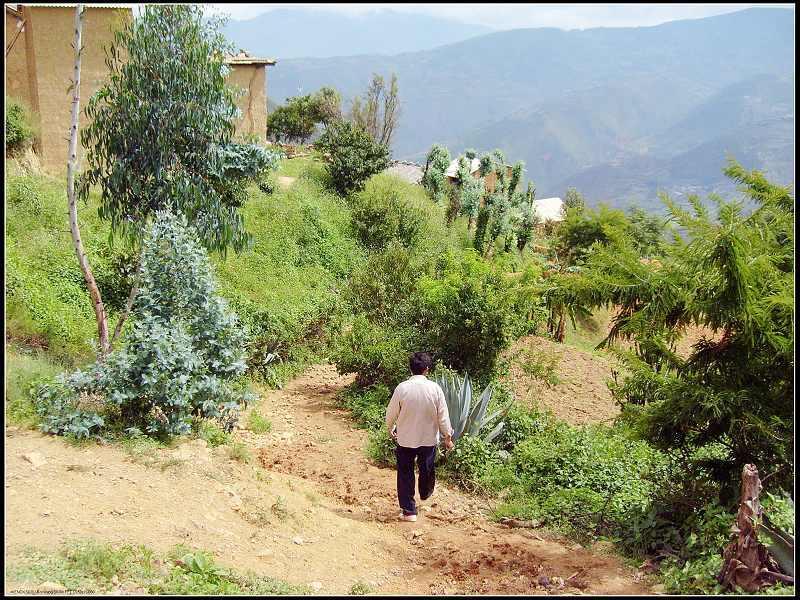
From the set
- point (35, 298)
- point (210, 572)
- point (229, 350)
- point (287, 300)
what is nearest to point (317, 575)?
point (210, 572)

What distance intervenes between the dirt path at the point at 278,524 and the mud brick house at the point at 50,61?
10.6 metres

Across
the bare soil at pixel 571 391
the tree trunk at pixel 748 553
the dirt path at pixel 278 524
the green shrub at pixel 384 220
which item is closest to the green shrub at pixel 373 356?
the bare soil at pixel 571 391

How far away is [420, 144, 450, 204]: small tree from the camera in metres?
26.8

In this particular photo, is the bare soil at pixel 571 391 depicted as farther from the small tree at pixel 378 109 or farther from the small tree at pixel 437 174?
the small tree at pixel 378 109

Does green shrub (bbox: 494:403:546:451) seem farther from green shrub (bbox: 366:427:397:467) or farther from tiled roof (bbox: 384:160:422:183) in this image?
tiled roof (bbox: 384:160:422:183)

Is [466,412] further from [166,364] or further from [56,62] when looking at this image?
[56,62]

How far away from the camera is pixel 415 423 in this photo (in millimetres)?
6004

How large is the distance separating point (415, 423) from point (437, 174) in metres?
21.8

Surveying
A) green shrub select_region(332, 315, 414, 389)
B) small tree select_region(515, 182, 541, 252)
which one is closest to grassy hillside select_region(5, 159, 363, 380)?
green shrub select_region(332, 315, 414, 389)

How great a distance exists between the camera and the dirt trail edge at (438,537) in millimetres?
4881

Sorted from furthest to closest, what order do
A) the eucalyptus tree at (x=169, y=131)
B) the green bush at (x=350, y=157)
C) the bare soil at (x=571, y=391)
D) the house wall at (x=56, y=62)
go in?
1. the green bush at (x=350, y=157)
2. the house wall at (x=56, y=62)
3. the bare soil at (x=571, y=391)
4. the eucalyptus tree at (x=169, y=131)

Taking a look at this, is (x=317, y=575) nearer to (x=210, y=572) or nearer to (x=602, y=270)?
(x=210, y=572)

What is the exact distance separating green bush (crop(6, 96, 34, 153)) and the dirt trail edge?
29.0 ft

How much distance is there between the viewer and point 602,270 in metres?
5.94
